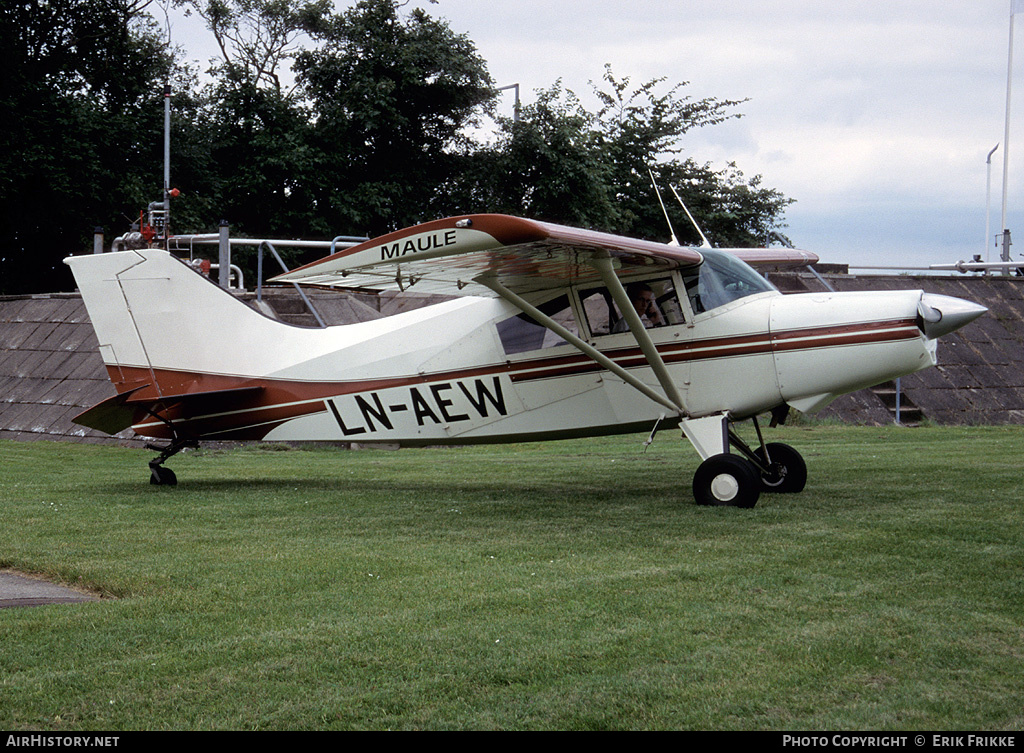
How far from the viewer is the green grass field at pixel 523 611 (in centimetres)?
401

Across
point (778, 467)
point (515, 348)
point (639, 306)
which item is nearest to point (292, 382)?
point (515, 348)

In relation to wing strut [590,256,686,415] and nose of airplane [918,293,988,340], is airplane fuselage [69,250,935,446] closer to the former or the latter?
nose of airplane [918,293,988,340]

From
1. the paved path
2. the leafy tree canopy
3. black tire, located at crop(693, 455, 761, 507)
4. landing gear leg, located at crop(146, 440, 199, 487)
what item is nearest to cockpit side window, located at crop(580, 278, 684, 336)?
black tire, located at crop(693, 455, 761, 507)

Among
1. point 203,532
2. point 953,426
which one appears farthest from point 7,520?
point 953,426

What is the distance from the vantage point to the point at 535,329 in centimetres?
1073

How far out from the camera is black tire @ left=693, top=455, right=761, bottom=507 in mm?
9148

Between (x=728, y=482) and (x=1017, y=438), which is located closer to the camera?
(x=728, y=482)

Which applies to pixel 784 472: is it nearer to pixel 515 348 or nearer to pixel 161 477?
pixel 515 348

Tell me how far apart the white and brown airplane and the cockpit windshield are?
2 centimetres

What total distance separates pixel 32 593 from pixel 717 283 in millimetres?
6879

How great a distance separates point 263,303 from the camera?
19953 millimetres

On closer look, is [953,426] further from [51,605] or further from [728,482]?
[51,605]

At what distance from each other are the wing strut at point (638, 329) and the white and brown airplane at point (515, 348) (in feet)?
0.06
